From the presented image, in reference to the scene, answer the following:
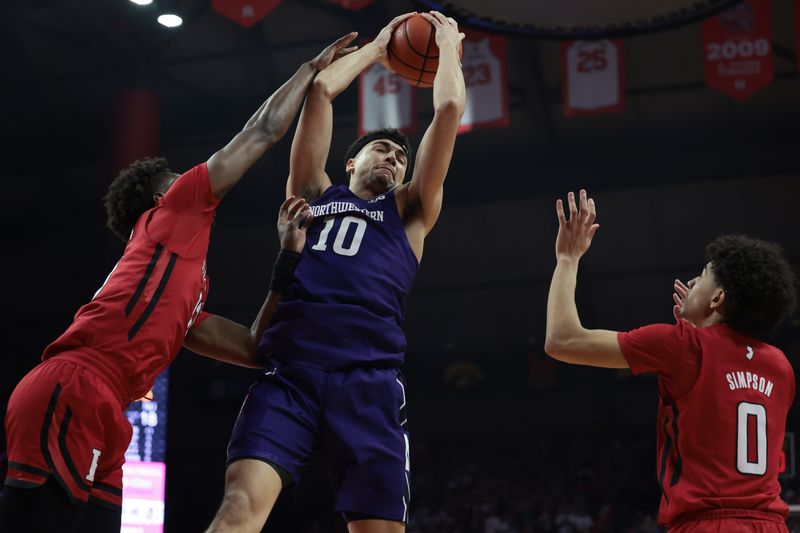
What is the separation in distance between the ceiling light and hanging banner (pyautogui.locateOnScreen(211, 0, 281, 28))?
2.30 metres

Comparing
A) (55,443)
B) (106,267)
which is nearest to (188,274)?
(55,443)

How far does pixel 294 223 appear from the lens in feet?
12.4

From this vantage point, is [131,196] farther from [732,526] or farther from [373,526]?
[732,526]

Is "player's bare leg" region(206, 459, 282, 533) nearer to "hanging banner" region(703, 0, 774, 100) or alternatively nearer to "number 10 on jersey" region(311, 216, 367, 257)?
"number 10 on jersey" region(311, 216, 367, 257)

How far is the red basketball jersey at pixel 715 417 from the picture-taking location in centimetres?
310

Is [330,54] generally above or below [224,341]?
above

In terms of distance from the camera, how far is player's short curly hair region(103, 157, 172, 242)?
12.8 ft

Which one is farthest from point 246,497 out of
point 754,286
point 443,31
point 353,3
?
point 353,3

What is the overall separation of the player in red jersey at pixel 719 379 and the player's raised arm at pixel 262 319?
1021mm

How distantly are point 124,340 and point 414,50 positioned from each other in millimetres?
2037

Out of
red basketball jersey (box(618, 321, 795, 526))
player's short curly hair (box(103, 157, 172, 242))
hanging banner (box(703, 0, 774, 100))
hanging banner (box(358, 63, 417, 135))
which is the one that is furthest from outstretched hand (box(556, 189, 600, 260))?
hanging banner (box(358, 63, 417, 135))

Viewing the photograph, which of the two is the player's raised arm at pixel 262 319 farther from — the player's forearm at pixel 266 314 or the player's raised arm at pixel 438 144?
the player's raised arm at pixel 438 144

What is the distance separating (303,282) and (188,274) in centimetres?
44

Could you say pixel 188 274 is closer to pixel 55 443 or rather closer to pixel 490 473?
pixel 55 443
